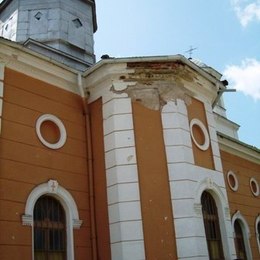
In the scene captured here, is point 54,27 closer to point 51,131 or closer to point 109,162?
point 51,131

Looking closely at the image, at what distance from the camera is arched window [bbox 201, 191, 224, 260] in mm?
11117

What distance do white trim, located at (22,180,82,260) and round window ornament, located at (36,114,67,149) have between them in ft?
3.40

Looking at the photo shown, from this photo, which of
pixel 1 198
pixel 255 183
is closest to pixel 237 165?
pixel 255 183

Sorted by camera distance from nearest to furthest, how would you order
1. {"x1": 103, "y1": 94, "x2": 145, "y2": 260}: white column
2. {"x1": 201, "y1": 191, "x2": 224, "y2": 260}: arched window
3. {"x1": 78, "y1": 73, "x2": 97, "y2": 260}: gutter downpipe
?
{"x1": 103, "y1": 94, "x2": 145, "y2": 260}: white column, {"x1": 78, "y1": 73, "x2": 97, "y2": 260}: gutter downpipe, {"x1": 201, "y1": 191, "x2": 224, "y2": 260}: arched window

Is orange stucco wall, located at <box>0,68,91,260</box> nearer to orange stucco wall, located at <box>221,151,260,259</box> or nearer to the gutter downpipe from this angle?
the gutter downpipe

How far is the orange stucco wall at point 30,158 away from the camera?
908cm

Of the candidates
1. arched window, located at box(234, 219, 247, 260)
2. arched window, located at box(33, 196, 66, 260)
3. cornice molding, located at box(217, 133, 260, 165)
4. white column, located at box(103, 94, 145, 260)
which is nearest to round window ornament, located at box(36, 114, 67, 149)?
white column, located at box(103, 94, 145, 260)

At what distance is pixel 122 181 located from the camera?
1040 cm

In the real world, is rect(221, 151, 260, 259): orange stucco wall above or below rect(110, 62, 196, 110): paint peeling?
below

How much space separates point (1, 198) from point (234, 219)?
8970 mm

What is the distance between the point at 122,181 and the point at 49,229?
2.07 meters

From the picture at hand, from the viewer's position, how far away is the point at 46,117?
1067 centimetres

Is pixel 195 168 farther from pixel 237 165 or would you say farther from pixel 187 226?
pixel 237 165

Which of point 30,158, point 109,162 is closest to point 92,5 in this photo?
point 109,162
